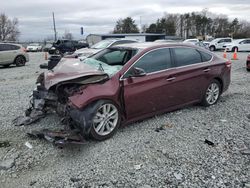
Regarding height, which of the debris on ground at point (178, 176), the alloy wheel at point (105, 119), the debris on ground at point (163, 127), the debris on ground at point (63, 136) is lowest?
the debris on ground at point (178, 176)

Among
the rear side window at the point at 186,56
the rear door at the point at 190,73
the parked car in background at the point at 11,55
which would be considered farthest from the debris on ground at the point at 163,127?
the parked car in background at the point at 11,55

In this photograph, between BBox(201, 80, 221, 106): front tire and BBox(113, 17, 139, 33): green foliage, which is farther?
BBox(113, 17, 139, 33): green foliage

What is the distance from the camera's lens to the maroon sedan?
3.85 metres

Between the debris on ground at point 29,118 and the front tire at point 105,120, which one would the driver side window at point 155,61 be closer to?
the front tire at point 105,120

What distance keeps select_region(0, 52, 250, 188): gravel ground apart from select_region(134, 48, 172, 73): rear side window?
1.02 meters

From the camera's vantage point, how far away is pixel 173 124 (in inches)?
183

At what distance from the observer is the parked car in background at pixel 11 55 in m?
14.2

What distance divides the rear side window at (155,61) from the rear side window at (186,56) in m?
0.24

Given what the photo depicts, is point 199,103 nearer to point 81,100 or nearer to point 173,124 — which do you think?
point 173,124

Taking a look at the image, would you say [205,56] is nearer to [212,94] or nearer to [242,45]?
[212,94]

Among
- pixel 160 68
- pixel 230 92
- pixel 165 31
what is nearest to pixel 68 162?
pixel 160 68

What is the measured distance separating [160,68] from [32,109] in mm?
2708

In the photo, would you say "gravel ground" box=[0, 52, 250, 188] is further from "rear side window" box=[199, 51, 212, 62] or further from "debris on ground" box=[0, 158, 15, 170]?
"rear side window" box=[199, 51, 212, 62]

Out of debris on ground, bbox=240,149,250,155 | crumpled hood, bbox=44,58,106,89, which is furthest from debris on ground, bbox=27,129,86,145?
debris on ground, bbox=240,149,250,155
